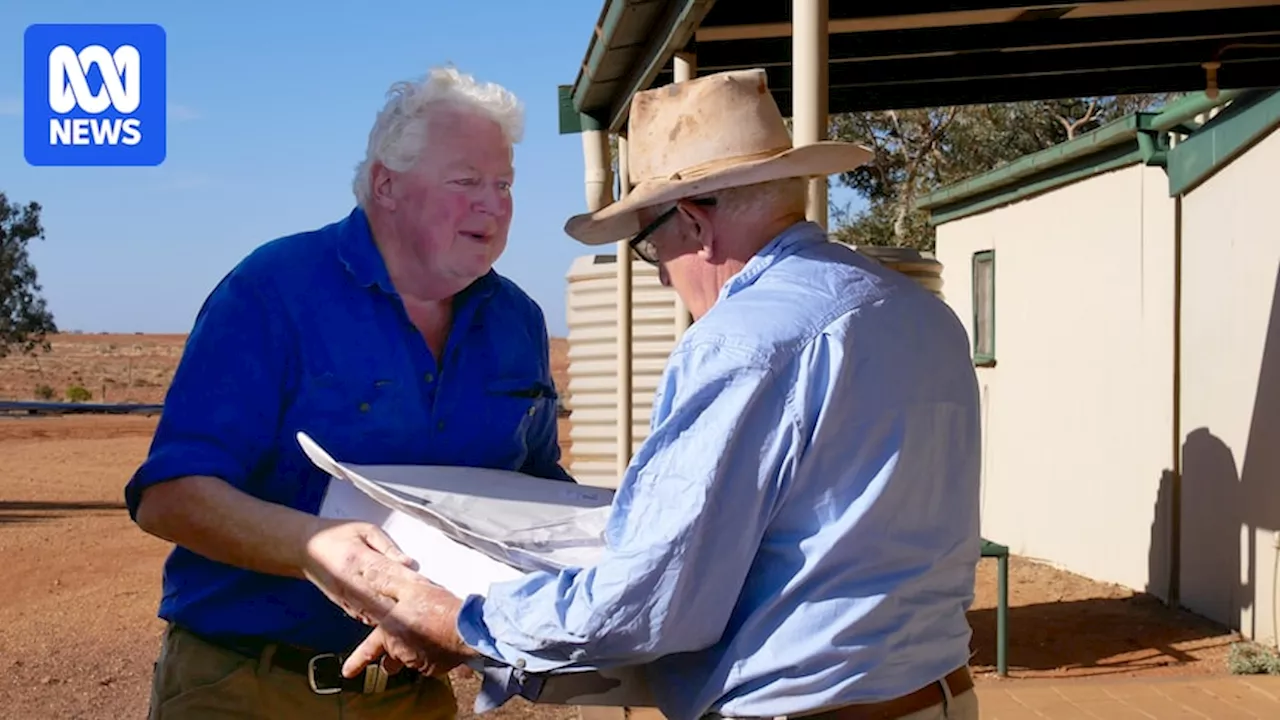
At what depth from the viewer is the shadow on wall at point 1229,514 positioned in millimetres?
7598

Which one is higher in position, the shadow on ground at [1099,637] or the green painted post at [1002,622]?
the green painted post at [1002,622]

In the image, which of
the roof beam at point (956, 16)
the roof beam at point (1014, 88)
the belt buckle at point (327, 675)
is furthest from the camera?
the roof beam at point (1014, 88)

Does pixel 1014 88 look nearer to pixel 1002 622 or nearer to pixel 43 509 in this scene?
pixel 1002 622

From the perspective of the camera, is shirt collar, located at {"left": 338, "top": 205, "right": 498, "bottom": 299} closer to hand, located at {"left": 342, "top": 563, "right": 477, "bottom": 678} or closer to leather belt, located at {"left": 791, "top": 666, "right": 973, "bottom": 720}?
hand, located at {"left": 342, "top": 563, "right": 477, "bottom": 678}

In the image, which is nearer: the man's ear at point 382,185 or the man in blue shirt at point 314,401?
the man in blue shirt at point 314,401

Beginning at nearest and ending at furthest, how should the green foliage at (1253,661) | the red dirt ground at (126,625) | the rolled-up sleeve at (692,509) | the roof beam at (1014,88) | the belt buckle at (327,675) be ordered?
the rolled-up sleeve at (692,509), the belt buckle at (327,675), the green foliage at (1253,661), the red dirt ground at (126,625), the roof beam at (1014,88)

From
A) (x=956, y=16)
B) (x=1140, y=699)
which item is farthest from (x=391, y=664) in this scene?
(x=956, y=16)

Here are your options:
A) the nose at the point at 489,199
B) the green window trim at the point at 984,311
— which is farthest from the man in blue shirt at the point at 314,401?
the green window trim at the point at 984,311

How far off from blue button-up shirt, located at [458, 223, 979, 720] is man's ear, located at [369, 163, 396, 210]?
79 centimetres

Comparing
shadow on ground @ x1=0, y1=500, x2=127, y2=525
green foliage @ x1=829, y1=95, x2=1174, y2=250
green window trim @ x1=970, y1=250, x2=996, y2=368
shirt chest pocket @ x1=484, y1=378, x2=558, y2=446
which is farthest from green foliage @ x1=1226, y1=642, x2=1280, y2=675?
green foliage @ x1=829, y1=95, x2=1174, y2=250

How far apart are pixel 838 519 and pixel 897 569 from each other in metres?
0.14

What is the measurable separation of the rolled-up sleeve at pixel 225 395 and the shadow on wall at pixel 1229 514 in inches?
249

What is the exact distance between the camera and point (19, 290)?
105ft

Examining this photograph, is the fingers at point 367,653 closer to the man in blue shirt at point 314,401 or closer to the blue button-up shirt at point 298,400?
the man in blue shirt at point 314,401
